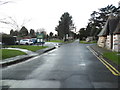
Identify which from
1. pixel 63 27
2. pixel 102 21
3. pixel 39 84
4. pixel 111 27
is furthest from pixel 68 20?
pixel 39 84

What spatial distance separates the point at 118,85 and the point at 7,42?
38.2 meters

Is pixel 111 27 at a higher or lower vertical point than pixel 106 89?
higher

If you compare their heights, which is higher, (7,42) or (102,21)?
(102,21)

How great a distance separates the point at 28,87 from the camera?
6246 mm

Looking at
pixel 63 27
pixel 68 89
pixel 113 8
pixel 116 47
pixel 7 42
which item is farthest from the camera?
pixel 63 27

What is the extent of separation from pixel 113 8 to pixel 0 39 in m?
42.4

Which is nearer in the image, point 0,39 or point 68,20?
point 0,39

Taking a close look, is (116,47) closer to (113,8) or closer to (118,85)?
(118,85)

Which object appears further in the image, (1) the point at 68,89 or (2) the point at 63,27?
(2) the point at 63,27

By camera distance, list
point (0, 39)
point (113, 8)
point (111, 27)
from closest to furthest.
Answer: point (111, 27)
point (0, 39)
point (113, 8)

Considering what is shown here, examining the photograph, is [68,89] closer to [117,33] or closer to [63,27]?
[117,33]

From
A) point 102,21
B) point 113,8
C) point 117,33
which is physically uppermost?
point 113,8

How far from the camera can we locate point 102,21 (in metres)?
67.7

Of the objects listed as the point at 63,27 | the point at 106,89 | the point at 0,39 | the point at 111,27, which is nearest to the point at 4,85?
the point at 106,89
